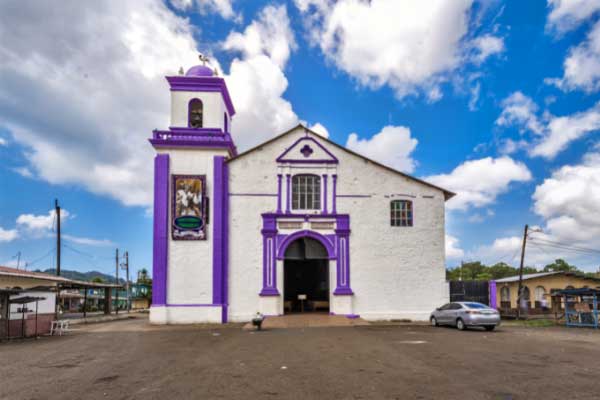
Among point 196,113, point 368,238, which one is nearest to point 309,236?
point 368,238

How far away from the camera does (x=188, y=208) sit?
2316cm

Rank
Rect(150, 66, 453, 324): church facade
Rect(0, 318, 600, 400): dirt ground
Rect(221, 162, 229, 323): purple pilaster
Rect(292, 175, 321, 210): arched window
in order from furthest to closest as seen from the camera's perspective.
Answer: Rect(292, 175, 321, 210): arched window
Rect(150, 66, 453, 324): church facade
Rect(221, 162, 229, 323): purple pilaster
Rect(0, 318, 600, 400): dirt ground

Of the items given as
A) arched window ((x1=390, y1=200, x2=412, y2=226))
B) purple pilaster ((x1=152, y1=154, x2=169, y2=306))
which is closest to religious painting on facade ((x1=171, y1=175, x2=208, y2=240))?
purple pilaster ((x1=152, y1=154, x2=169, y2=306))

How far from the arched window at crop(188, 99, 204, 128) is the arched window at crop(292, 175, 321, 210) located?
19.1ft

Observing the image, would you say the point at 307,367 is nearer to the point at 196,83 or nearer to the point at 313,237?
the point at 313,237

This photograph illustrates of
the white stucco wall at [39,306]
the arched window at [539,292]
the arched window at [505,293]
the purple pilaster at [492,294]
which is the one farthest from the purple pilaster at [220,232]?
the arched window at [539,292]

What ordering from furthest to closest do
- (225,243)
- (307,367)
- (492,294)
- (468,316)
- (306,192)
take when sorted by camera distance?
(492,294)
(306,192)
(225,243)
(468,316)
(307,367)

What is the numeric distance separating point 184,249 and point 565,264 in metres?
70.2

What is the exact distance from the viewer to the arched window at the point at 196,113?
2458 cm

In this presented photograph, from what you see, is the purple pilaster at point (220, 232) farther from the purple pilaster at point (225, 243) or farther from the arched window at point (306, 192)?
the arched window at point (306, 192)

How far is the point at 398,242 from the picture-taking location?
78.7 feet

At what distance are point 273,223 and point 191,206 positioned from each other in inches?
163

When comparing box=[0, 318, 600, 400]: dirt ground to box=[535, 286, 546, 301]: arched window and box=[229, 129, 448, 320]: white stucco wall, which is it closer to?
box=[229, 129, 448, 320]: white stucco wall

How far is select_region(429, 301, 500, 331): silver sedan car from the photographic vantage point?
18.8 metres
